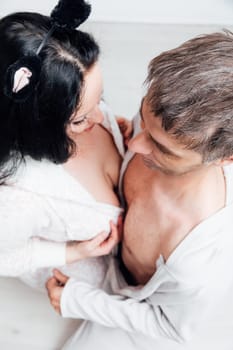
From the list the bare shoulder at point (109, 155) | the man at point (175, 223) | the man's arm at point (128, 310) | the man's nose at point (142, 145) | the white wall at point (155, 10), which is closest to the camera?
the man at point (175, 223)

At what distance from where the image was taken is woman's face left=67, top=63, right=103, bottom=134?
2.70 ft

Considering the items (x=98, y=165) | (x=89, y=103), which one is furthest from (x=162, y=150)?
(x=98, y=165)

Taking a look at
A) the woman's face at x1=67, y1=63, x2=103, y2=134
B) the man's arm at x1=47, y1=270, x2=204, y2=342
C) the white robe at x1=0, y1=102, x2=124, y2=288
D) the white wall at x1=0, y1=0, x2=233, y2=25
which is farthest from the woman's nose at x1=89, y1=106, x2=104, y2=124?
the white wall at x1=0, y1=0, x2=233, y2=25

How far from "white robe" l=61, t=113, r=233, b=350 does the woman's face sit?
0.24 metres

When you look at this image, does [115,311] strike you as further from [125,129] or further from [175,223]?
[125,129]

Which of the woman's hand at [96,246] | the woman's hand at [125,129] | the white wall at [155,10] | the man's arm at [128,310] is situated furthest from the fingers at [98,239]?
the white wall at [155,10]

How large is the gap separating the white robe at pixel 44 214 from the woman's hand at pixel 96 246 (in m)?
0.01

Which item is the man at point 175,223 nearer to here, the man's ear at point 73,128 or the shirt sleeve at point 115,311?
the shirt sleeve at point 115,311

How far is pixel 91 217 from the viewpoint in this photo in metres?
0.97

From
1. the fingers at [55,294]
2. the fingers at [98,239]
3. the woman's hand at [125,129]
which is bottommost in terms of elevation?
the fingers at [55,294]

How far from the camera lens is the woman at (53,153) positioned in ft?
2.51

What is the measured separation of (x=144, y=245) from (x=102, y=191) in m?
0.13

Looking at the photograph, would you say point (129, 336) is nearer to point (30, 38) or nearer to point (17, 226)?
point (17, 226)

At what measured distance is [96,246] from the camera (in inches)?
39.5
